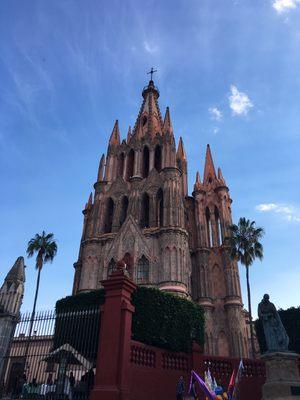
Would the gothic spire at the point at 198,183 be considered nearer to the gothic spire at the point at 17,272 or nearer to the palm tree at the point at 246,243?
the palm tree at the point at 246,243

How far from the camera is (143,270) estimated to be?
3288cm

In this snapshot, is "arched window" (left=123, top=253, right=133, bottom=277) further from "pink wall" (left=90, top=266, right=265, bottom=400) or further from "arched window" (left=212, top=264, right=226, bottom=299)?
"pink wall" (left=90, top=266, right=265, bottom=400)

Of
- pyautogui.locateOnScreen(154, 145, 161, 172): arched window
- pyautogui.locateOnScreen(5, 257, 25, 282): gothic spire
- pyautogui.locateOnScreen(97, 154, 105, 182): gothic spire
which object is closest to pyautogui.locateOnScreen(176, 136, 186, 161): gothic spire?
pyautogui.locateOnScreen(154, 145, 161, 172): arched window

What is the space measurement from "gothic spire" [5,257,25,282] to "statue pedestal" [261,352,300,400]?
10.6m

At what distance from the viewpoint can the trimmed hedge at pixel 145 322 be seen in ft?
45.5

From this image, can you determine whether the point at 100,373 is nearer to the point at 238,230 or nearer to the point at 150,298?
the point at 150,298

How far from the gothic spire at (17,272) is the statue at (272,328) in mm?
10200

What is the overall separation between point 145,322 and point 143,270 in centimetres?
1506

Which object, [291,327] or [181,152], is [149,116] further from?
[291,327]

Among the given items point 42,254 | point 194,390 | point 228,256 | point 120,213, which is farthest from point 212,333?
point 194,390

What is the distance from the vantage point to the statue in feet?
37.1

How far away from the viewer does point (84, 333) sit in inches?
541

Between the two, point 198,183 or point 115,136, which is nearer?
point 198,183

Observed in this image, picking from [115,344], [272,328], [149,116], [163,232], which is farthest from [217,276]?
[115,344]
